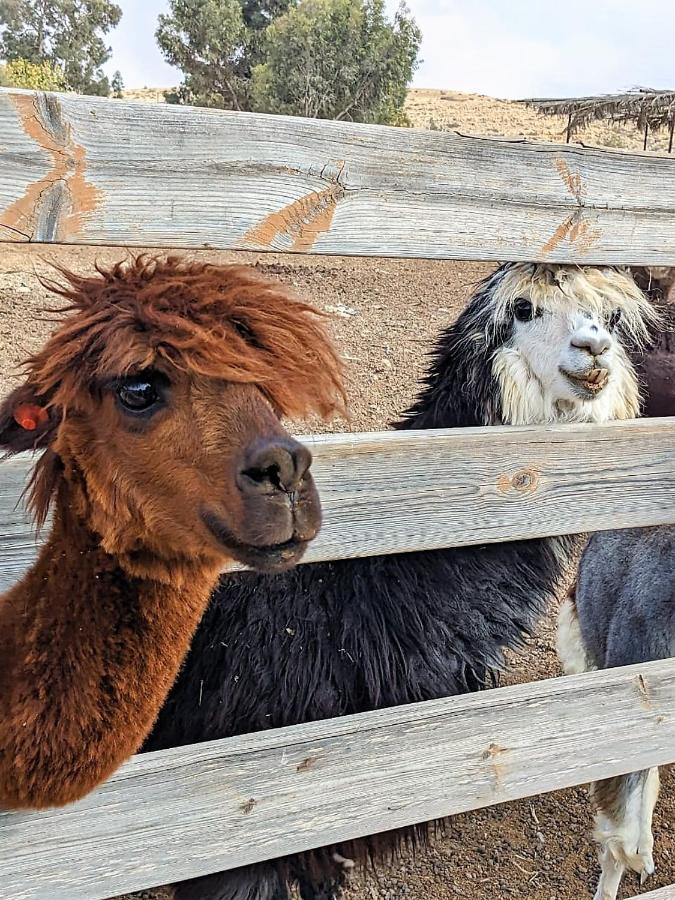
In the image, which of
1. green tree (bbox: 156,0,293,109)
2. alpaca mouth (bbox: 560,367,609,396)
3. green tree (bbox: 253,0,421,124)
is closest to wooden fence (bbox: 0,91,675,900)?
alpaca mouth (bbox: 560,367,609,396)

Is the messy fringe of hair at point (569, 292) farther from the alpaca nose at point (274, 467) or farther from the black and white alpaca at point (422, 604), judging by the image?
the alpaca nose at point (274, 467)

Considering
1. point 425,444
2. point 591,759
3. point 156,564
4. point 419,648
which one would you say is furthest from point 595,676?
point 156,564

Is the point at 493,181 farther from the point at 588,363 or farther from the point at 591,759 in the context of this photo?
the point at 591,759

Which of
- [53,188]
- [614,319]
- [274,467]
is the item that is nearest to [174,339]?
[274,467]

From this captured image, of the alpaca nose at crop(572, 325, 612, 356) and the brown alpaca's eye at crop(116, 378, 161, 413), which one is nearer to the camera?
the brown alpaca's eye at crop(116, 378, 161, 413)

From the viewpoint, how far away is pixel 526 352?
9.00 feet

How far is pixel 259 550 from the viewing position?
1531mm

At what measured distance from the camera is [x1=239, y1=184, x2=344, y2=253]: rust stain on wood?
1804mm

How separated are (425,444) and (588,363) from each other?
0.78 m

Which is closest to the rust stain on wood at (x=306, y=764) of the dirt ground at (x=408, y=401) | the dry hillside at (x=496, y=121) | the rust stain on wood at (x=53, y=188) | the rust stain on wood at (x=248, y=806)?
the rust stain on wood at (x=248, y=806)

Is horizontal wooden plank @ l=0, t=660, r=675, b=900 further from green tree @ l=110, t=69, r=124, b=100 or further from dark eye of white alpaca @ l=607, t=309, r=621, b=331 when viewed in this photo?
green tree @ l=110, t=69, r=124, b=100

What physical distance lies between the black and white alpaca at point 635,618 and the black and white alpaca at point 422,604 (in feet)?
1.70

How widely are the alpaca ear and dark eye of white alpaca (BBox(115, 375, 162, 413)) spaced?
0.17 metres

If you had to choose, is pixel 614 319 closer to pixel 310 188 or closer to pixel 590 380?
pixel 590 380
